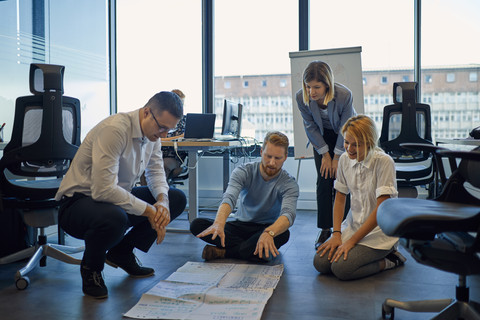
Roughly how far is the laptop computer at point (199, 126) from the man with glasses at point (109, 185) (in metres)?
1.47

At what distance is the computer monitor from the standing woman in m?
1.08

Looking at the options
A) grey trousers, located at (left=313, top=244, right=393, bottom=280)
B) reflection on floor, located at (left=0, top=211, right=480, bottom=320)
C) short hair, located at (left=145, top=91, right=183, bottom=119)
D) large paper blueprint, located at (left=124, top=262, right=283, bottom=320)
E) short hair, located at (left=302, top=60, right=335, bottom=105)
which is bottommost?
reflection on floor, located at (left=0, top=211, right=480, bottom=320)

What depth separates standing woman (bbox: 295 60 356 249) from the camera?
2619mm

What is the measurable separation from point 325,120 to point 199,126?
3.80 ft

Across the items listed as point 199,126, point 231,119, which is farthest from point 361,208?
point 231,119

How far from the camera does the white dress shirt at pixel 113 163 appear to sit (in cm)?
187

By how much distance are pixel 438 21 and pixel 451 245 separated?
386 centimetres

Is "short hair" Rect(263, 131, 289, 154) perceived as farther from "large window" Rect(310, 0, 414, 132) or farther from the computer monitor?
"large window" Rect(310, 0, 414, 132)

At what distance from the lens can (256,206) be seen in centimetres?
259

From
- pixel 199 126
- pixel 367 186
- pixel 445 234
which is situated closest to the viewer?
pixel 445 234

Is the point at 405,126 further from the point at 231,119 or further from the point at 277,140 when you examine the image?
the point at 277,140

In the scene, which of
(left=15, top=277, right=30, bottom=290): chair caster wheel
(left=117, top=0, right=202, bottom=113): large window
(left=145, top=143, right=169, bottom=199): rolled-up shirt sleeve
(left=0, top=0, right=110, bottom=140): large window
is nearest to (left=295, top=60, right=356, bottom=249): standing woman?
(left=145, top=143, right=169, bottom=199): rolled-up shirt sleeve

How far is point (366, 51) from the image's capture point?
4.65 meters

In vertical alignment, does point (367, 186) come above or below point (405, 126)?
below
